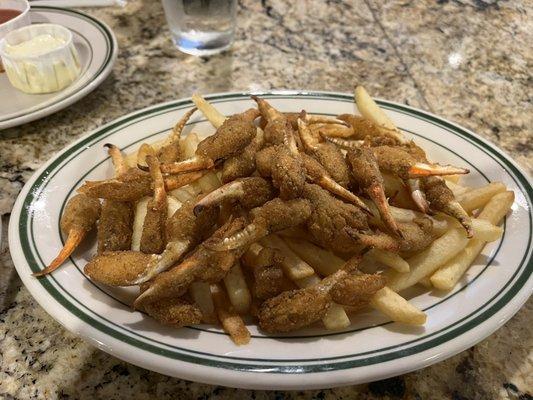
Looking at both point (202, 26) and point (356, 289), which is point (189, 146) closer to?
point (356, 289)

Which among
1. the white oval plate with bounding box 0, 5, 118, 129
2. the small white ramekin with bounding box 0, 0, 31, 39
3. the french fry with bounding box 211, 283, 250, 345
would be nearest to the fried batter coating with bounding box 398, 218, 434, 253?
the french fry with bounding box 211, 283, 250, 345

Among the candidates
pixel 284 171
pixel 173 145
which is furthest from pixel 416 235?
pixel 173 145

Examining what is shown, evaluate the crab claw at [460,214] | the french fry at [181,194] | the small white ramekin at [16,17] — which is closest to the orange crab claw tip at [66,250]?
the french fry at [181,194]

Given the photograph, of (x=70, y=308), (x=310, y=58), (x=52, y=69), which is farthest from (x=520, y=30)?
(x=70, y=308)

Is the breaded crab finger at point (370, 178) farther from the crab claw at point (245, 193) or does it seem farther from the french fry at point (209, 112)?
the french fry at point (209, 112)

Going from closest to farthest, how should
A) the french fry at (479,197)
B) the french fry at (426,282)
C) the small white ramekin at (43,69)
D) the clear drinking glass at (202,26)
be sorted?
the french fry at (426,282), the french fry at (479,197), the small white ramekin at (43,69), the clear drinking glass at (202,26)

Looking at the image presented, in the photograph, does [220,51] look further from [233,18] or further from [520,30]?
[520,30]
